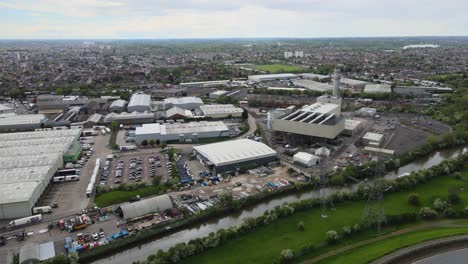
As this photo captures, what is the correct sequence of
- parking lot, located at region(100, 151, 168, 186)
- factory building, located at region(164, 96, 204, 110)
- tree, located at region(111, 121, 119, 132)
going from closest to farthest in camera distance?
parking lot, located at region(100, 151, 168, 186), tree, located at region(111, 121, 119, 132), factory building, located at region(164, 96, 204, 110)

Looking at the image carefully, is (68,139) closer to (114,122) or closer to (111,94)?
(114,122)

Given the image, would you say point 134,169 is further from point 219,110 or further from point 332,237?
point 219,110

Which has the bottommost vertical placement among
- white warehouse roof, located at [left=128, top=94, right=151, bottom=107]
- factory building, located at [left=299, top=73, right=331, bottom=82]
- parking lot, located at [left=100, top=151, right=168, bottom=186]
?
parking lot, located at [left=100, top=151, right=168, bottom=186]

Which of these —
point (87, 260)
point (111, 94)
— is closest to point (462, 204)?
point (87, 260)

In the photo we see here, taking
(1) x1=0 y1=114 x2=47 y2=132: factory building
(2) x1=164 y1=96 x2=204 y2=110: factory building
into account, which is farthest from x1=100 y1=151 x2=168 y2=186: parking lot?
(2) x1=164 y1=96 x2=204 y2=110: factory building

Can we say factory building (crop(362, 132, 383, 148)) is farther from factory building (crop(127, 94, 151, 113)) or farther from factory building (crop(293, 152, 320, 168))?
factory building (crop(127, 94, 151, 113))

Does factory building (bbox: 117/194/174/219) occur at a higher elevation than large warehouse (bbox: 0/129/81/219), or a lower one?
lower

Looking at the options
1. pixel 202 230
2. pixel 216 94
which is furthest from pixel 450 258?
pixel 216 94
